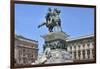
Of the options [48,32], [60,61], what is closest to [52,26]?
[48,32]

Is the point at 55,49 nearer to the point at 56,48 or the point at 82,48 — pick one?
the point at 56,48

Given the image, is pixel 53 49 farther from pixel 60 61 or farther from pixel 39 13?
pixel 39 13

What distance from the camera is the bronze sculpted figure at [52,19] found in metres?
2.10

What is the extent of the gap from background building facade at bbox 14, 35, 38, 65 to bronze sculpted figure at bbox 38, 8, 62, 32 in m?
0.22

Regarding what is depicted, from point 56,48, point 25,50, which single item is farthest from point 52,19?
point 25,50

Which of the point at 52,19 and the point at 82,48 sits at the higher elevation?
the point at 52,19

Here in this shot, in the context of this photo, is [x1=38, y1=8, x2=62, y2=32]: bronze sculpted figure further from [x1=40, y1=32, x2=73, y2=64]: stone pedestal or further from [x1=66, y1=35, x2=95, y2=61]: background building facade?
[x1=66, y1=35, x2=95, y2=61]: background building facade

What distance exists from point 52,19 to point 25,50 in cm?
43

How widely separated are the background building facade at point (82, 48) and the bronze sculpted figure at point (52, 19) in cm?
23

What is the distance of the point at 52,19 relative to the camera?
83.7 inches

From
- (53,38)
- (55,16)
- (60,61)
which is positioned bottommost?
(60,61)

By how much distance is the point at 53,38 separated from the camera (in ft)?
7.01
